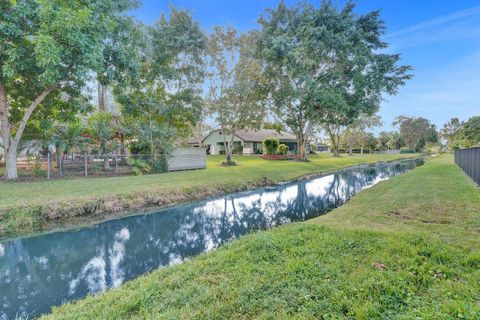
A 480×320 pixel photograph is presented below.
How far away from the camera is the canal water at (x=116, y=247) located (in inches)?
153

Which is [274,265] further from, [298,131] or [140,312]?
[298,131]

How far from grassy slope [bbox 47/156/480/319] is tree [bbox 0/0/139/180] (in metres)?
9.28

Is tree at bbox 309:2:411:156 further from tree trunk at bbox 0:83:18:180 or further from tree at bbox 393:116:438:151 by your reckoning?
tree at bbox 393:116:438:151

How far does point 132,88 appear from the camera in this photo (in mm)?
16031

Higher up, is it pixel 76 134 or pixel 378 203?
pixel 76 134

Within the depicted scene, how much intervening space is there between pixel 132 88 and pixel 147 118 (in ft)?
7.07

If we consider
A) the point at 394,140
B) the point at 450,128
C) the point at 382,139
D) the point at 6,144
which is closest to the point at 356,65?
the point at 6,144

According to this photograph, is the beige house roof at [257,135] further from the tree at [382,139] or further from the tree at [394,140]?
the tree at [394,140]

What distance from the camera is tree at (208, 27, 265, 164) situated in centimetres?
1980

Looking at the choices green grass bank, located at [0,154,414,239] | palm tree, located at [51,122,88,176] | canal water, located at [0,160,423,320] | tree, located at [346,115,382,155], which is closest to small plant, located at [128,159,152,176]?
palm tree, located at [51,122,88,176]

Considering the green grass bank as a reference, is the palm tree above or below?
above

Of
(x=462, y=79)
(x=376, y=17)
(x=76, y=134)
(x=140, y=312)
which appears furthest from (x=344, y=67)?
(x=140, y=312)

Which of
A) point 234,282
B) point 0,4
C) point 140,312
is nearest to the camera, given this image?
point 140,312

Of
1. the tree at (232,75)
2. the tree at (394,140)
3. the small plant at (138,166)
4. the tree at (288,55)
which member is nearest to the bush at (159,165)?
the small plant at (138,166)
